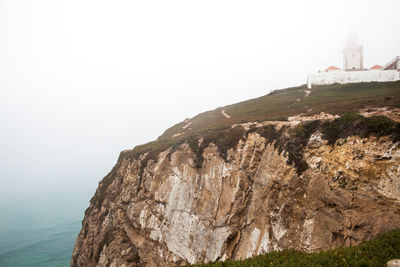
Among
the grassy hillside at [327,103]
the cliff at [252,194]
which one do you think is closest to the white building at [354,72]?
the grassy hillside at [327,103]

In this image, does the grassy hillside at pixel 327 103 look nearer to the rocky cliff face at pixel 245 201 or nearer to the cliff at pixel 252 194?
the cliff at pixel 252 194

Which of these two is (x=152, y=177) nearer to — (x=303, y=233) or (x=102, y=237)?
(x=102, y=237)

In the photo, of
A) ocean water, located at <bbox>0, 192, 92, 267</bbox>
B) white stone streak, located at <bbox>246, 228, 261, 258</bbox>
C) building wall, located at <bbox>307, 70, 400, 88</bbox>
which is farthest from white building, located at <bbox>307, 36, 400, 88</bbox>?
ocean water, located at <bbox>0, 192, 92, 267</bbox>

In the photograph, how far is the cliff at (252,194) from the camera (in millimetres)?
15703

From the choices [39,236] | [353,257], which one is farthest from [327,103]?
[39,236]

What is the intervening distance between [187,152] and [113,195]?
17300mm

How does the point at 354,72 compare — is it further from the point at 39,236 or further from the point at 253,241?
the point at 39,236

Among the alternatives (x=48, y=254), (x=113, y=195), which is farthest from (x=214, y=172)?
(x=48, y=254)

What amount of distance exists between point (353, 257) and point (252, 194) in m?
14.4

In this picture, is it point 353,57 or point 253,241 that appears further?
point 353,57

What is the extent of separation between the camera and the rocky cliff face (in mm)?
15562

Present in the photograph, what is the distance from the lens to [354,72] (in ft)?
187

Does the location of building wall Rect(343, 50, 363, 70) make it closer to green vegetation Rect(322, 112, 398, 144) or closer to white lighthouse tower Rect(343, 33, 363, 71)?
white lighthouse tower Rect(343, 33, 363, 71)

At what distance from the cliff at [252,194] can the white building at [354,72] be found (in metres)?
32.3
